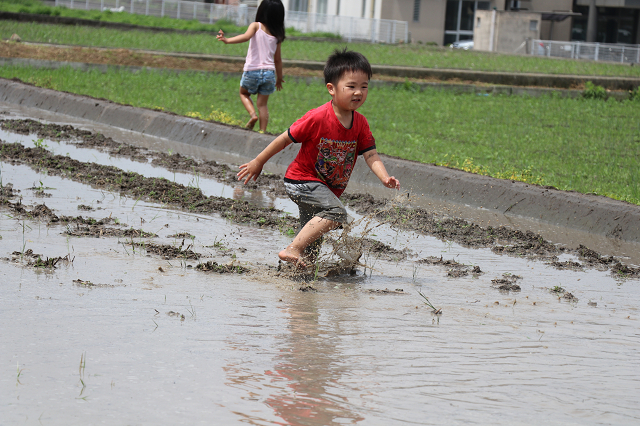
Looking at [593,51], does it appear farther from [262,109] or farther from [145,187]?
[145,187]

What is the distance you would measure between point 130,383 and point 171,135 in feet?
27.4

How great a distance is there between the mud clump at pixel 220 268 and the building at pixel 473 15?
40236 mm

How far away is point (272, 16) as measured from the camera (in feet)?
33.3

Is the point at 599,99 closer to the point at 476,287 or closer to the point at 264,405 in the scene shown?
the point at 476,287

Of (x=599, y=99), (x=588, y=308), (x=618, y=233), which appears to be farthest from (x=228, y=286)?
(x=599, y=99)

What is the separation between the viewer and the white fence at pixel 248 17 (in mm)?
42000

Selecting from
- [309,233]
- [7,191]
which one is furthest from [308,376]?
[7,191]

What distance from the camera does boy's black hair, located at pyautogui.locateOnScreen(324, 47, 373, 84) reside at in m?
4.85

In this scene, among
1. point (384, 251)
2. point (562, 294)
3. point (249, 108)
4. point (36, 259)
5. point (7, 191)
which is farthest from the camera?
point (249, 108)

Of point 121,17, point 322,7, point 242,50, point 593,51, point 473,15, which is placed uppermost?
point 322,7

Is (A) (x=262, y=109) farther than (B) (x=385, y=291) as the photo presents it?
Yes

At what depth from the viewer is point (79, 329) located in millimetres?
3430

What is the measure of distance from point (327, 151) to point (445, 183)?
310 centimetres

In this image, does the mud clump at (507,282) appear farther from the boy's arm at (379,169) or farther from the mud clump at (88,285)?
the mud clump at (88,285)
